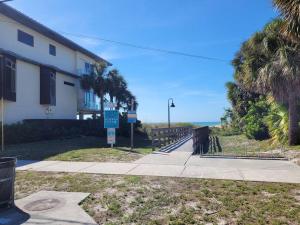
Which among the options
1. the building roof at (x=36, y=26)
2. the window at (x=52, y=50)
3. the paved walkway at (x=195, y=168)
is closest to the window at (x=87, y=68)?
the building roof at (x=36, y=26)

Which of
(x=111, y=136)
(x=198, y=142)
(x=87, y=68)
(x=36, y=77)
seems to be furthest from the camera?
(x=87, y=68)

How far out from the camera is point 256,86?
1681 cm

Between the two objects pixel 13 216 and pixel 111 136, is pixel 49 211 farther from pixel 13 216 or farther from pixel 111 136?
pixel 111 136

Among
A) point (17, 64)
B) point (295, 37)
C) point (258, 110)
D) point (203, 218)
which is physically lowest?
point (203, 218)

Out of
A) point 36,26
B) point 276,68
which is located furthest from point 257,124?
point 36,26

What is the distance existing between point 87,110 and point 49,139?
429 inches

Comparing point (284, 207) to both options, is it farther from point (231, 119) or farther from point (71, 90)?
point (231, 119)

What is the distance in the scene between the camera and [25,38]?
2478 cm

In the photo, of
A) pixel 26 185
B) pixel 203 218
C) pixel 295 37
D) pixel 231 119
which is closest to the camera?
pixel 203 218

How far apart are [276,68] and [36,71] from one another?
18190 millimetres

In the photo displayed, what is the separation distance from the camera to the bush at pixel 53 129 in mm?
20892

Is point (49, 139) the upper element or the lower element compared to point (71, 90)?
lower

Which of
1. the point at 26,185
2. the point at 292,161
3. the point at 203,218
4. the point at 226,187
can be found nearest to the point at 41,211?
the point at 26,185

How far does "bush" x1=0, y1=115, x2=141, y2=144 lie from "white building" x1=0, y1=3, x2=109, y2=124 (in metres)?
1.06
